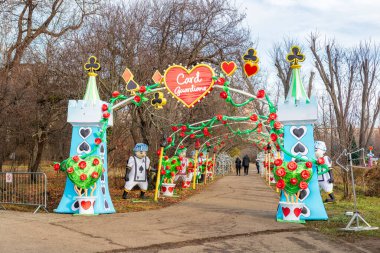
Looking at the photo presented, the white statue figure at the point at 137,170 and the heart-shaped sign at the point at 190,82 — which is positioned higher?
the heart-shaped sign at the point at 190,82

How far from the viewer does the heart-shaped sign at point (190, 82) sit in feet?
40.1

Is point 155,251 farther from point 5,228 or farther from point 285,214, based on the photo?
point 285,214

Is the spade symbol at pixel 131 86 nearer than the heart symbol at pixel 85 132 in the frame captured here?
No

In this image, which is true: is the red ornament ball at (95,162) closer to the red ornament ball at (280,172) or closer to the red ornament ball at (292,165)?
the red ornament ball at (280,172)

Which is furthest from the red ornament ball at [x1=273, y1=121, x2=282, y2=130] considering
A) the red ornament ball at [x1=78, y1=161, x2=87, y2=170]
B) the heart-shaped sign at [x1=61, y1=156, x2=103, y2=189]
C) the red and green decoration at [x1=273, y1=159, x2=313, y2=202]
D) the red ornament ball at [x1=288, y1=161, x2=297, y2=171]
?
the red ornament ball at [x1=78, y1=161, x2=87, y2=170]

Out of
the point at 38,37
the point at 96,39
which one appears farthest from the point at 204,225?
the point at 38,37

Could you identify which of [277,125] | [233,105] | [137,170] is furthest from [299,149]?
[137,170]

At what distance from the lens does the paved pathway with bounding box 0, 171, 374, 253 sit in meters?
7.66

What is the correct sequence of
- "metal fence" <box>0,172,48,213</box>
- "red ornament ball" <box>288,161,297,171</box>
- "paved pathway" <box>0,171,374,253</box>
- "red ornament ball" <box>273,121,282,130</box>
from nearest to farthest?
"paved pathway" <box>0,171,374,253</box>
"red ornament ball" <box>288,161,297,171</box>
"red ornament ball" <box>273,121,282,130</box>
"metal fence" <box>0,172,48,213</box>

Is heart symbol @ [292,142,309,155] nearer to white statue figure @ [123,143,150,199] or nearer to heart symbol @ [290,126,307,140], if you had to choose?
heart symbol @ [290,126,307,140]

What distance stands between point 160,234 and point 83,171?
12.2 ft

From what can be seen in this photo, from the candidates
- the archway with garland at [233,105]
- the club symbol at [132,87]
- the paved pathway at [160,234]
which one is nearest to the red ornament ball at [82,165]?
the archway with garland at [233,105]

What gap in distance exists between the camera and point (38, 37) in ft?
66.2

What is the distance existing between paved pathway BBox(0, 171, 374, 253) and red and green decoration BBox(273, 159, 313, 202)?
909 millimetres
